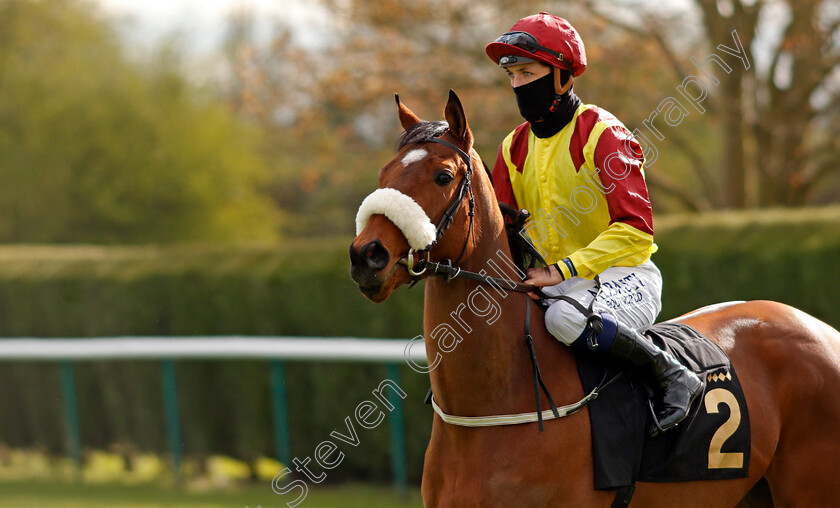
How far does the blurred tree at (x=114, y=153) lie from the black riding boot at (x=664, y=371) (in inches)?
557

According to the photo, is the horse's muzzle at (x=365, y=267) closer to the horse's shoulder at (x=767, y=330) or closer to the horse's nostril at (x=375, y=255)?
the horse's nostril at (x=375, y=255)

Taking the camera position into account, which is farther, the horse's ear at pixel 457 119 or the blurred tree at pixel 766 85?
the blurred tree at pixel 766 85

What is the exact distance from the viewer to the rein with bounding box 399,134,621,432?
2.54 m

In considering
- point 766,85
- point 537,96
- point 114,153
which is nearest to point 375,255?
point 537,96

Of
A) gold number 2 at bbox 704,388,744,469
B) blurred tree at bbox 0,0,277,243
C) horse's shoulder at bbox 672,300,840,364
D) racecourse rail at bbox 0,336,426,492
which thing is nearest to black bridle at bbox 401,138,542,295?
gold number 2 at bbox 704,388,744,469

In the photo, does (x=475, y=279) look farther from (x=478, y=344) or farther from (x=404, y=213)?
(x=404, y=213)

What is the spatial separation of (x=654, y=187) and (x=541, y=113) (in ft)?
26.0

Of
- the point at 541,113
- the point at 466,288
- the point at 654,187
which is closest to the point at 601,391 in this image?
the point at 466,288

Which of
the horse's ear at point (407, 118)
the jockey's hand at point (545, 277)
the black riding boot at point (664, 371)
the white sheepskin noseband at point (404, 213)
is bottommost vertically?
the black riding boot at point (664, 371)

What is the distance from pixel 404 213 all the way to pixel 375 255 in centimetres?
14

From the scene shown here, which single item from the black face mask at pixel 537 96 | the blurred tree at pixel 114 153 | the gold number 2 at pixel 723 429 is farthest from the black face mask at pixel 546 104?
the blurred tree at pixel 114 153

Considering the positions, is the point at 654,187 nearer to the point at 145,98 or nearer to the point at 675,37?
the point at 675,37

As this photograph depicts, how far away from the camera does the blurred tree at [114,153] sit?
16000mm

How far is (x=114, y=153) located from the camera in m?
16.0
